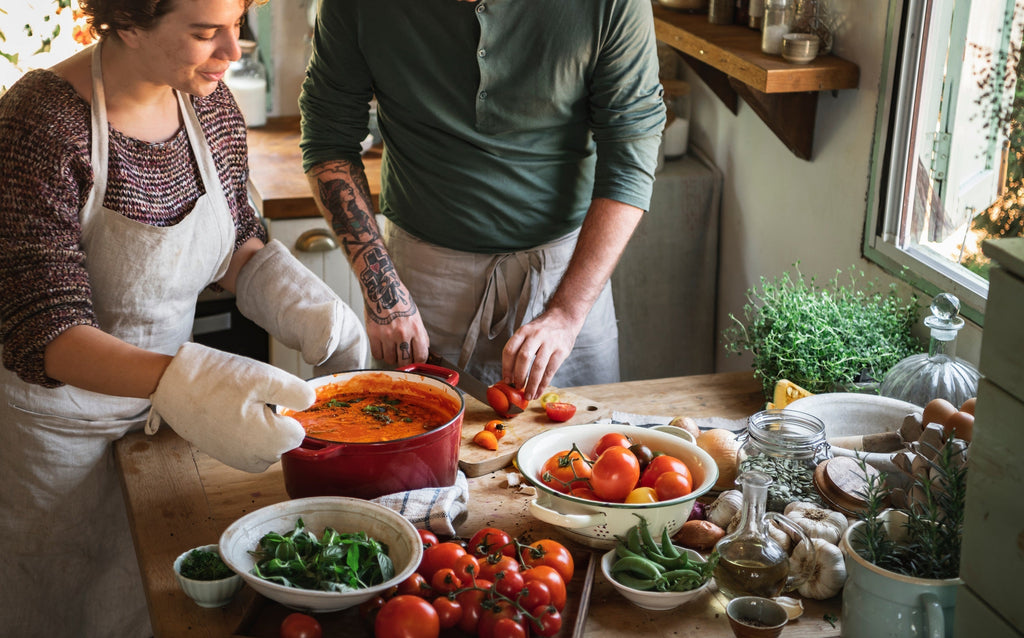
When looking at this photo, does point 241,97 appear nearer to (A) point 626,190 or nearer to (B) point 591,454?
(A) point 626,190

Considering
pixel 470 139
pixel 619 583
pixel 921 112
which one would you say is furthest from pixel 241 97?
pixel 619 583

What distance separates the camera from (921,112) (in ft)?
6.47

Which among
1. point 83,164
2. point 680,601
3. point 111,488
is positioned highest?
point 83,164

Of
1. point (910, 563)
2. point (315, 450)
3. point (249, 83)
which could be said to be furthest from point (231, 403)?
point (249, 83)

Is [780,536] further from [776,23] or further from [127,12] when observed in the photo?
[776,23]

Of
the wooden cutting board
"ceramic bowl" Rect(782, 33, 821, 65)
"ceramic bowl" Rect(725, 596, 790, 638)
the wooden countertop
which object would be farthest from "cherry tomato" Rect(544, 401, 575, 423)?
the wooden countertop

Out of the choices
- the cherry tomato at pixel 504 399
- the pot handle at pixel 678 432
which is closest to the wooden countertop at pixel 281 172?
the cherry tomato at pixel 504 399

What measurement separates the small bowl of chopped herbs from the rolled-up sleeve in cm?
103

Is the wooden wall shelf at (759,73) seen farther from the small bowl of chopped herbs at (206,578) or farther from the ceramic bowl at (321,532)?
the small bowl of chopped herbs at (206,578)

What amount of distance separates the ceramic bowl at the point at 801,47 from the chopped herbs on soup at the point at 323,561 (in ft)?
4.74

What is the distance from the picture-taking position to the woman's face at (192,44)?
141cm

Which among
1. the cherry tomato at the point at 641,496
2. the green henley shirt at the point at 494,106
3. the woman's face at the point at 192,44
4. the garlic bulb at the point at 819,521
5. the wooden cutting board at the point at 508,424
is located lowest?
the wooden cutting board at the point at 508,424

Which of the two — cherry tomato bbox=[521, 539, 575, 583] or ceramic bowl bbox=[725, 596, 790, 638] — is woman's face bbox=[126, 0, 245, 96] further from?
ceramic bowl bbox=[725, 596, 790, 638]

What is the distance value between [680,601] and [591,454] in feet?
0.96
